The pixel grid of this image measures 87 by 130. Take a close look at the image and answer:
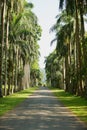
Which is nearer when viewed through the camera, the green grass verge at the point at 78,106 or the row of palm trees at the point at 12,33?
the green grass verge at the point at 78,106

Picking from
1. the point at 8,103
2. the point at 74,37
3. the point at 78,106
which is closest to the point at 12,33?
the point at 74,37

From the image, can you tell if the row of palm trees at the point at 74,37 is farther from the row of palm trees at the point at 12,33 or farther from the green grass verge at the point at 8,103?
the green grass verge at the point at 8,103

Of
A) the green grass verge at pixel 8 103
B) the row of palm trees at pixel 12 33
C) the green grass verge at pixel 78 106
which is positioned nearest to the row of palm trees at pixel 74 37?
the green grass verge at pixel 78 106

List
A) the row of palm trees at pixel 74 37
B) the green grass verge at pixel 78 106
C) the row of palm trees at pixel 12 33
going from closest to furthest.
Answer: the green grass verge at pixel 78 106 → the row of palm trees at pixel 74 37 → the row of palm trees at pixel 12 33

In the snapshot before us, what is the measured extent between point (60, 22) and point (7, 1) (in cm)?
1719

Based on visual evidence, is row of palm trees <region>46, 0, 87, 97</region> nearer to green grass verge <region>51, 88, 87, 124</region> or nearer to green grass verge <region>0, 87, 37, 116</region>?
green grass verge <region>51, 88, 87, 124</region>

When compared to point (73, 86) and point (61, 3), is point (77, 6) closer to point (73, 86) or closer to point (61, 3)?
point (61, 3)

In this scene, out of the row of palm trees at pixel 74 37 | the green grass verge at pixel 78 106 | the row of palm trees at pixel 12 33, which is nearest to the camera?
the green grass verge at pixel 78 106

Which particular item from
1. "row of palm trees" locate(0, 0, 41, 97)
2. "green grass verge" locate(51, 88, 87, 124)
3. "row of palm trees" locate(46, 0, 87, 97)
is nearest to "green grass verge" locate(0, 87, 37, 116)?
"row of palm trees" locate(0, 0, 41, 97)

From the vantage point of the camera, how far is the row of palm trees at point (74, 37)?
4128cm

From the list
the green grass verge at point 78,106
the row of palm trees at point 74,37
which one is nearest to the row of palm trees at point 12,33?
the row of palm trees at point 74,37

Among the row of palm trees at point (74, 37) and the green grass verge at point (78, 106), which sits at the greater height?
the row of palm trees at point (74, 37)

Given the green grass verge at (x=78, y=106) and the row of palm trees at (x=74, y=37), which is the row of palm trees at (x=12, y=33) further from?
the green grass verge at (x=78, y=106)

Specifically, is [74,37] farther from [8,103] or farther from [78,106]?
[78,106]
